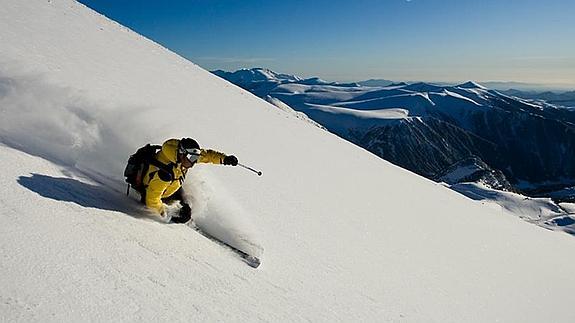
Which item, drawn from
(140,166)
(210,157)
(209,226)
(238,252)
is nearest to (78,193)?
(140,166)

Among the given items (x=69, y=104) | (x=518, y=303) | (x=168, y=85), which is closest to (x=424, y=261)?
(x=518, y=303)

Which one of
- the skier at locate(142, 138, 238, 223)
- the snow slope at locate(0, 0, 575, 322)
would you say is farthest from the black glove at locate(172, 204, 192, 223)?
the snow slope at locate(0, 0, 575, 322)

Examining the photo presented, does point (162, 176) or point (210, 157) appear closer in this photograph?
point (162, 176)

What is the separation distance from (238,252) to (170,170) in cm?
148

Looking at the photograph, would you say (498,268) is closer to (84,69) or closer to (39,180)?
(39,180)

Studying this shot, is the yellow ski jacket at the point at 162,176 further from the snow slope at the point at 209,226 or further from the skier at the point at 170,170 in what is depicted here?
the snow slope at the point at 209,226

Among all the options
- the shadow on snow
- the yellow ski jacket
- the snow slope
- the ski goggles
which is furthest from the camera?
the yellow ski jacket

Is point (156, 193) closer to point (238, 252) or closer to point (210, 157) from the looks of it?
point (210, 157)

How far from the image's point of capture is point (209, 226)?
6438 millimetres

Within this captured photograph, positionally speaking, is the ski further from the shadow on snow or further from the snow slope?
the shadow on snow

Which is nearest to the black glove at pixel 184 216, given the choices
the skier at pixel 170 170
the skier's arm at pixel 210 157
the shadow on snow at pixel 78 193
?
the skier at pixel 170 170

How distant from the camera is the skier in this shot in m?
5.66

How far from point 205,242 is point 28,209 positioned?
222 cm

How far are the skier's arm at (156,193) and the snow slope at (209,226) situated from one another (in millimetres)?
179
